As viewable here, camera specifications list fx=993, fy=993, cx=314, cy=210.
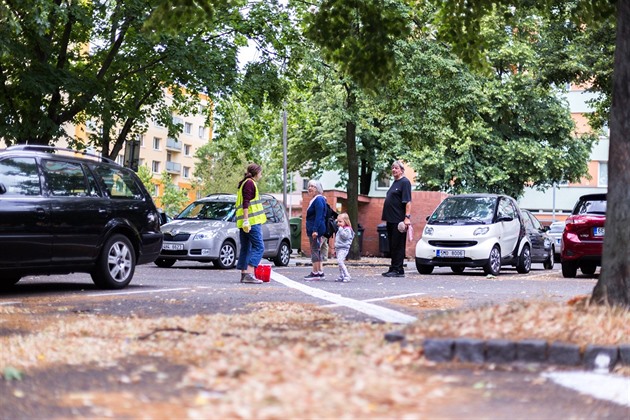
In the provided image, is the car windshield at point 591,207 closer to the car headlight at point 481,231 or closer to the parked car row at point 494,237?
the parked car row at point 494,237

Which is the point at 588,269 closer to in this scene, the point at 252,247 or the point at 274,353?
the point at 252,247

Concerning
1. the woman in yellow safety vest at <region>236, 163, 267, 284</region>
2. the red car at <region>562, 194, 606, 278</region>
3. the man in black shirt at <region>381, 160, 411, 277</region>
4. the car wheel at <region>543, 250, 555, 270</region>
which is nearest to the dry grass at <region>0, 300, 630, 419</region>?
the woman in yellow safety vest at <region>236, 163, 267, 284</region>

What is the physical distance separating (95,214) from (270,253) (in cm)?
1049

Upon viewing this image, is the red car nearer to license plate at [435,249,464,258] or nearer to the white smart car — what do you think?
the white smart car

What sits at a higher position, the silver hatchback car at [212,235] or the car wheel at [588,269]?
the silver hatchback car at [212,235]

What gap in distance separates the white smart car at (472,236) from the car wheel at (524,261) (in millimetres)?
54

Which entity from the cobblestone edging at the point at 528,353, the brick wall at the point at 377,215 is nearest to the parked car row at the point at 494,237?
the cobblestone edging at the point at 528,353

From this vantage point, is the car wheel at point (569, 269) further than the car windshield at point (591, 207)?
Yes

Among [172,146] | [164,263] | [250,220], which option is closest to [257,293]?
[250,220]

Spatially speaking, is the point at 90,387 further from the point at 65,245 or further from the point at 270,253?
the point at 270,253

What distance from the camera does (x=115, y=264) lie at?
517 inches

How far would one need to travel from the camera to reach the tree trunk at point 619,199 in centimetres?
832

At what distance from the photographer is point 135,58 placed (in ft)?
82.8

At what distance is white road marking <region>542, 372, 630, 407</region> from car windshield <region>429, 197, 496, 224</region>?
1443 cm
